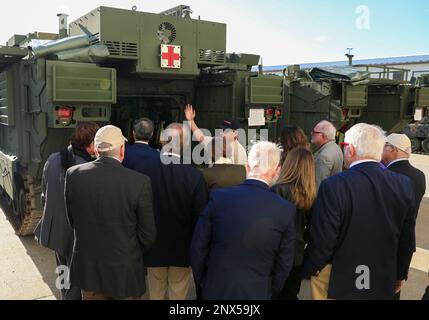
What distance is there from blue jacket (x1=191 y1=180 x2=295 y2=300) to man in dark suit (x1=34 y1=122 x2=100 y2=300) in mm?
1400

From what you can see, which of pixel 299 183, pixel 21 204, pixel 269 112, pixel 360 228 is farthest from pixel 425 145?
pixel 360 228

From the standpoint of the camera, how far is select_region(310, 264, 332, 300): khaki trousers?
9.48 feet

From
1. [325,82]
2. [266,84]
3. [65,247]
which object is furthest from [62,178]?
[325,82]

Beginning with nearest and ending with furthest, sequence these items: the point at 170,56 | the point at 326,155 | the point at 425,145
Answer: the point at 326,155
the point at 170,56
the point at 425,145

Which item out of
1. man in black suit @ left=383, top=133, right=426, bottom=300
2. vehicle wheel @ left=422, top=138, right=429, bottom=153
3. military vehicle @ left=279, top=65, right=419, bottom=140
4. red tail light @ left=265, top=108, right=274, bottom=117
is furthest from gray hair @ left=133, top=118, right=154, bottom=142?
vehicle wheel @ left=422, top=138, right=429, bottom=153

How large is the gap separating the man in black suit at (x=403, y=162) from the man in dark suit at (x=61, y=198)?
255cm

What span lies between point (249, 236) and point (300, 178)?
0.81m

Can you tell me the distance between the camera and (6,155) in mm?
5871

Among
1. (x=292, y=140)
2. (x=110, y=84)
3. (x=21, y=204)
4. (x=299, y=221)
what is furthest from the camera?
(x=21, y=204)

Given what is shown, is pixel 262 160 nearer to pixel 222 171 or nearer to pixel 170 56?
pixel 222 171

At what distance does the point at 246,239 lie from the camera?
2342 mm

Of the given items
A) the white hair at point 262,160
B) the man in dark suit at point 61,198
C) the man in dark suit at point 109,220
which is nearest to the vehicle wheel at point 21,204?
the man in dark suit at point 61,198
